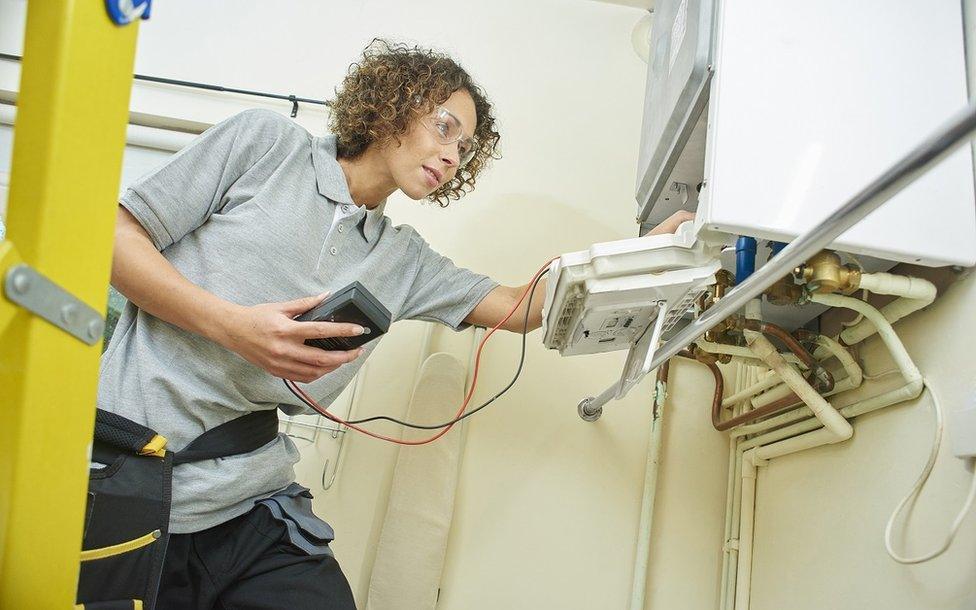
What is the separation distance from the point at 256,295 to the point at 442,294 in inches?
15.0

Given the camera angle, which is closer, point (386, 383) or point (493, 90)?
point (386, 383)

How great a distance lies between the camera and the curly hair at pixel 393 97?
1192 millimetres

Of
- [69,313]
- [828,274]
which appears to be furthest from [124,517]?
[828,274]

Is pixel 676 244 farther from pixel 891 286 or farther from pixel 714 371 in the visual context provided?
pixel 714 371

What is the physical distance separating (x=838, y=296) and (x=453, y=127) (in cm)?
71

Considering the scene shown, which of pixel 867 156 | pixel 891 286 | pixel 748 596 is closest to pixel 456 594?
pixel 748 596

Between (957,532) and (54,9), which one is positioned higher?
(54,9)

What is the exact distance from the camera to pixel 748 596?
4.15 ft

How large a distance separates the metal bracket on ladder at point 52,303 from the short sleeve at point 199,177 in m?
0.53

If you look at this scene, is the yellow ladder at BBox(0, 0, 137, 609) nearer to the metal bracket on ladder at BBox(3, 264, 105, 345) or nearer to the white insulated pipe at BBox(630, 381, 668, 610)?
the metal bracket on ladder at BBox(3, 264, 105, 345)

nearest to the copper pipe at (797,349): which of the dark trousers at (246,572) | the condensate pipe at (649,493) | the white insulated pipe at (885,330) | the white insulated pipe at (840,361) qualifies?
the white insulated pipe at (840,361)

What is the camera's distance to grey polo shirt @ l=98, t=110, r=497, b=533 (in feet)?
2.91

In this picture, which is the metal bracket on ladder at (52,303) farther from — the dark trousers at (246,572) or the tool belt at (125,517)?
the dark trousers at (246,572)

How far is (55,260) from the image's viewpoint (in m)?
0.39
